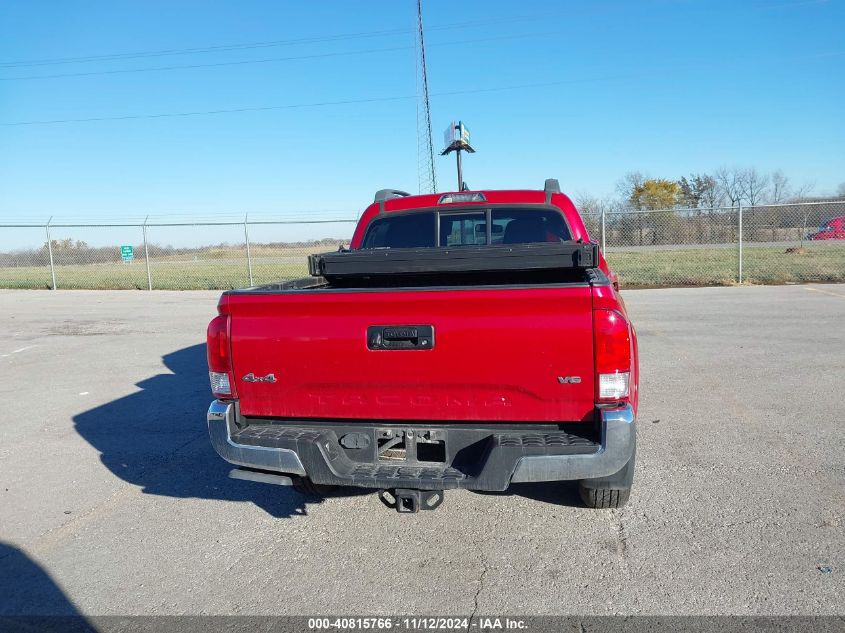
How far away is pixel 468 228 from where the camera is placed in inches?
211

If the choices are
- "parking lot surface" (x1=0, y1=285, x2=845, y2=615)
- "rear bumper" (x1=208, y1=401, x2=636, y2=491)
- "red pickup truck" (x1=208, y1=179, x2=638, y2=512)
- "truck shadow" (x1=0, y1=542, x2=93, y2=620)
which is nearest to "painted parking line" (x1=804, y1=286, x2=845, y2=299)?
"parking lot surface" (x1=0, y1=285, x2=845, y2=615)

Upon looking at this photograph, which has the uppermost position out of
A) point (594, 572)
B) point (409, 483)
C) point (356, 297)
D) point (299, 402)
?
point (356, 297)

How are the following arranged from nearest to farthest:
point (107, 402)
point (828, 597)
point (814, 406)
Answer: point (828, 597), point (814, 406), point (107, 402)

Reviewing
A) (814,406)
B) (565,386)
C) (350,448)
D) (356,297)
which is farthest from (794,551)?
(814,406)

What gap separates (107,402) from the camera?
22.1 ft

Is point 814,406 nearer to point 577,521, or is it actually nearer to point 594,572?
point 577,521

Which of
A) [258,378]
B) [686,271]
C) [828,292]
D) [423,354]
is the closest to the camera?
[423,354]

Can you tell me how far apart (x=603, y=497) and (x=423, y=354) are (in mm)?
1505

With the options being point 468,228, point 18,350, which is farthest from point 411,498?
point 18,350

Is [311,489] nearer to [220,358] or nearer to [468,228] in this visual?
[220,358]

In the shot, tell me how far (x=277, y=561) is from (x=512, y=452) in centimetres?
139

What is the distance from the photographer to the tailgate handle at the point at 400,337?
9.96 ft

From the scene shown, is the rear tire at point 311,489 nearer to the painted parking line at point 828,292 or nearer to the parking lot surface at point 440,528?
the parking lot surface at point 440,528

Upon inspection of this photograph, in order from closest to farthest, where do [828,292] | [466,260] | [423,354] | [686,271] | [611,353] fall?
[611,353], [423,354], [466,260], [828,292], [686,271]
